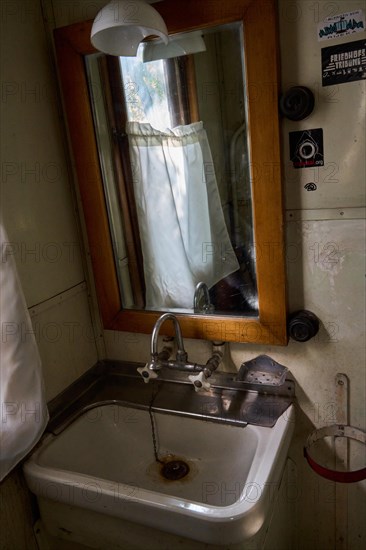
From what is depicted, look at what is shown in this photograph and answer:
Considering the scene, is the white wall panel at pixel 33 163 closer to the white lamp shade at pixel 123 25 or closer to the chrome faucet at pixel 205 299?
the white lamp shade at pixel 123 25

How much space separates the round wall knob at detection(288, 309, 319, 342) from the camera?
105cm

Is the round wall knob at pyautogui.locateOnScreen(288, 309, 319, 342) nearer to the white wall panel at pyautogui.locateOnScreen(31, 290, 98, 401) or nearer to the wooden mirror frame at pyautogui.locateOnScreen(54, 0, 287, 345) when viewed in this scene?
the wooden mirror frame at pyautogui.locateOnScreen(54, 0, 287, 345)

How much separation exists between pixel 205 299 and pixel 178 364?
0.71 feet

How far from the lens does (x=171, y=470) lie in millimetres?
1153

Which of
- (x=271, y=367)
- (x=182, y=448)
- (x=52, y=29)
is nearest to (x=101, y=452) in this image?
(x=182, y=448)

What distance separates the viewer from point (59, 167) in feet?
4.06

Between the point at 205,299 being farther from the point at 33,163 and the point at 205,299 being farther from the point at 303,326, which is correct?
the point at 33,163

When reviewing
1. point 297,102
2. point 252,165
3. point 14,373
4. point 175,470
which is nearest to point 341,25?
point 297,102

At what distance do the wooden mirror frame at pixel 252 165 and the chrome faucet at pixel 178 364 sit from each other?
0.08 meters

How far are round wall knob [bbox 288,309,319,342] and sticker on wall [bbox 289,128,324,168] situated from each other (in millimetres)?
397

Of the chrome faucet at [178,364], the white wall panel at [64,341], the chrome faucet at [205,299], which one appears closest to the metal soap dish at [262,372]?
the chrome faucet at [178,364]

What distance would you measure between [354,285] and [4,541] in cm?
115

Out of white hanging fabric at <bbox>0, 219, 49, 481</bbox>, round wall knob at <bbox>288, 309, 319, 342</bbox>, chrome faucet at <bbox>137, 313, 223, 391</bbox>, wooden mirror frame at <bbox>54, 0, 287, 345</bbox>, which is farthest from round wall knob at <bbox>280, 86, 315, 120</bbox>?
white hanging fabric at <bbox>0, 219, 49, 481</bbox>

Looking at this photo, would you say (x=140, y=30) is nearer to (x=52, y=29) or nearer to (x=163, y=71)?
(x=163, y=71)
